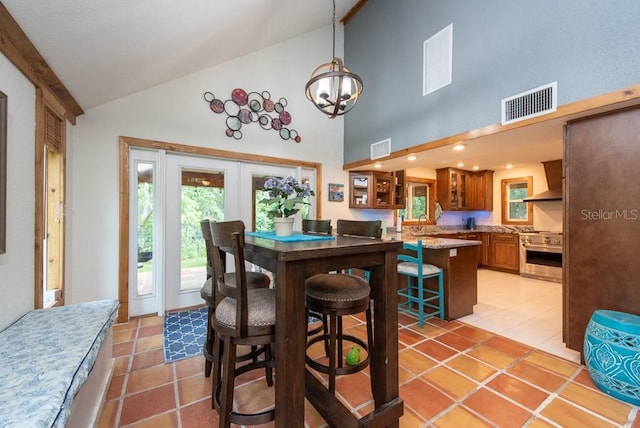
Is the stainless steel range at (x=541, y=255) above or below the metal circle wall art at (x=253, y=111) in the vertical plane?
below

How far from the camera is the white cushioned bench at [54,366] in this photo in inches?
34.8

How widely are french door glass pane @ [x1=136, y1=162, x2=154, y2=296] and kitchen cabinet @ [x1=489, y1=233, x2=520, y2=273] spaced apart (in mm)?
6283

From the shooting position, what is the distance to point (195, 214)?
3303 millimetres

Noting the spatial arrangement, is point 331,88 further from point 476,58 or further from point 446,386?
point 446,386

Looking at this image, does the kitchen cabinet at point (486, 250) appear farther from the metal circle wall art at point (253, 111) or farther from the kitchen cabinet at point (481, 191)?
the metal circle wall art at point (253, 111)

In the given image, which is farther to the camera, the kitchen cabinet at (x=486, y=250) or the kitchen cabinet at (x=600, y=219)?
the kitchen cabinet at (x=486, y=250)

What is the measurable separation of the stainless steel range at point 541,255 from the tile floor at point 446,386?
7.98ft

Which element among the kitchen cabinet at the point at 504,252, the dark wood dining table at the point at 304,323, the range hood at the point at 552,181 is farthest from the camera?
the kitchen cabinet at the point at 504,252

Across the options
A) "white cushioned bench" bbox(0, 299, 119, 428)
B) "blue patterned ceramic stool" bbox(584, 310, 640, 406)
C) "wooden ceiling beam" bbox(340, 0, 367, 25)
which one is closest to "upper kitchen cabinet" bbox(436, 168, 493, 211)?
"wooden ceiling beam" bbox(340, 0, 367, 25)

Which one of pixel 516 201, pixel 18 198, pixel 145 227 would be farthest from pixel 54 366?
pixel 516 201

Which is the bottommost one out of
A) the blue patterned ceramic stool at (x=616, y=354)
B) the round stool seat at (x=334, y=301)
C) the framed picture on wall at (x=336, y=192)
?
the blue patterned ceramic stool at (x=616, y=354)

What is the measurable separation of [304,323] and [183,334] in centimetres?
201

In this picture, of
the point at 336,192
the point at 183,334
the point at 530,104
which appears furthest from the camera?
the point at 336,192

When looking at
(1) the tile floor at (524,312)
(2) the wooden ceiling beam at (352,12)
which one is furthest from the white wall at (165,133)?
(1) the tile floor at (524,312)
